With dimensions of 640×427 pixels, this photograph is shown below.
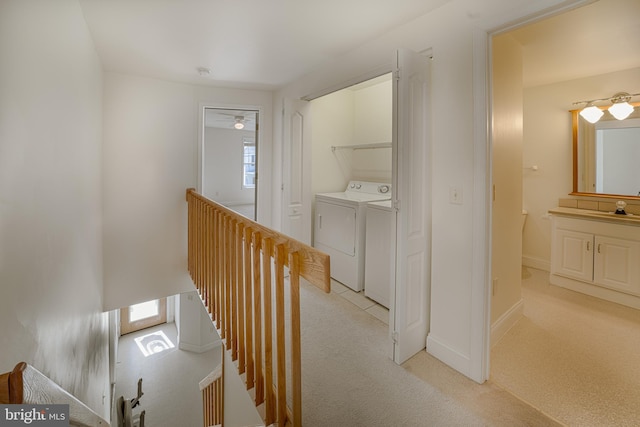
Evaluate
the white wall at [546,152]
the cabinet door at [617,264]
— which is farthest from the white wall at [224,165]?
the cabinet door at [617,264]

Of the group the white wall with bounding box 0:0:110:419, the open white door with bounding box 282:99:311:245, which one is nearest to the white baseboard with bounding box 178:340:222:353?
the white wall with bounding box 0:0:110:419

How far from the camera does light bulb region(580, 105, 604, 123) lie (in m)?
3.29

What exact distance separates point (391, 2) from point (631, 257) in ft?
10.9

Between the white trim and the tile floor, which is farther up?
the white trim

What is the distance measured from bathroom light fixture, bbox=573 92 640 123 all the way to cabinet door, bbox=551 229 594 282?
1274mm

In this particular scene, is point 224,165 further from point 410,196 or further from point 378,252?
point 410,196

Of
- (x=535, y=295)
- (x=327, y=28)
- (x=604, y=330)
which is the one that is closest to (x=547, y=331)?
(x=604, y=330)

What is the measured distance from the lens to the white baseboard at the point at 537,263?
13.0 feet

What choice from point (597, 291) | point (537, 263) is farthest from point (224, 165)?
point (597, 291)

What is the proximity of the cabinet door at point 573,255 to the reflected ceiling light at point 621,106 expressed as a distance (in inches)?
50.1

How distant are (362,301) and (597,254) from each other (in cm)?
254

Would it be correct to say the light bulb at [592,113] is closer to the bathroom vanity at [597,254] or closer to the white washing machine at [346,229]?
the bathroom vanity at [597,254]

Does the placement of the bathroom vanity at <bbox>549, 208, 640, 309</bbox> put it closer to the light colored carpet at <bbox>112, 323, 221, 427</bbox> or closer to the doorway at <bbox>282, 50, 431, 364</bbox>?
the doorway at <bbox>282, 50, 431, 364</bbox>

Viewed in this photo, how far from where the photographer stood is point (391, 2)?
198cm
